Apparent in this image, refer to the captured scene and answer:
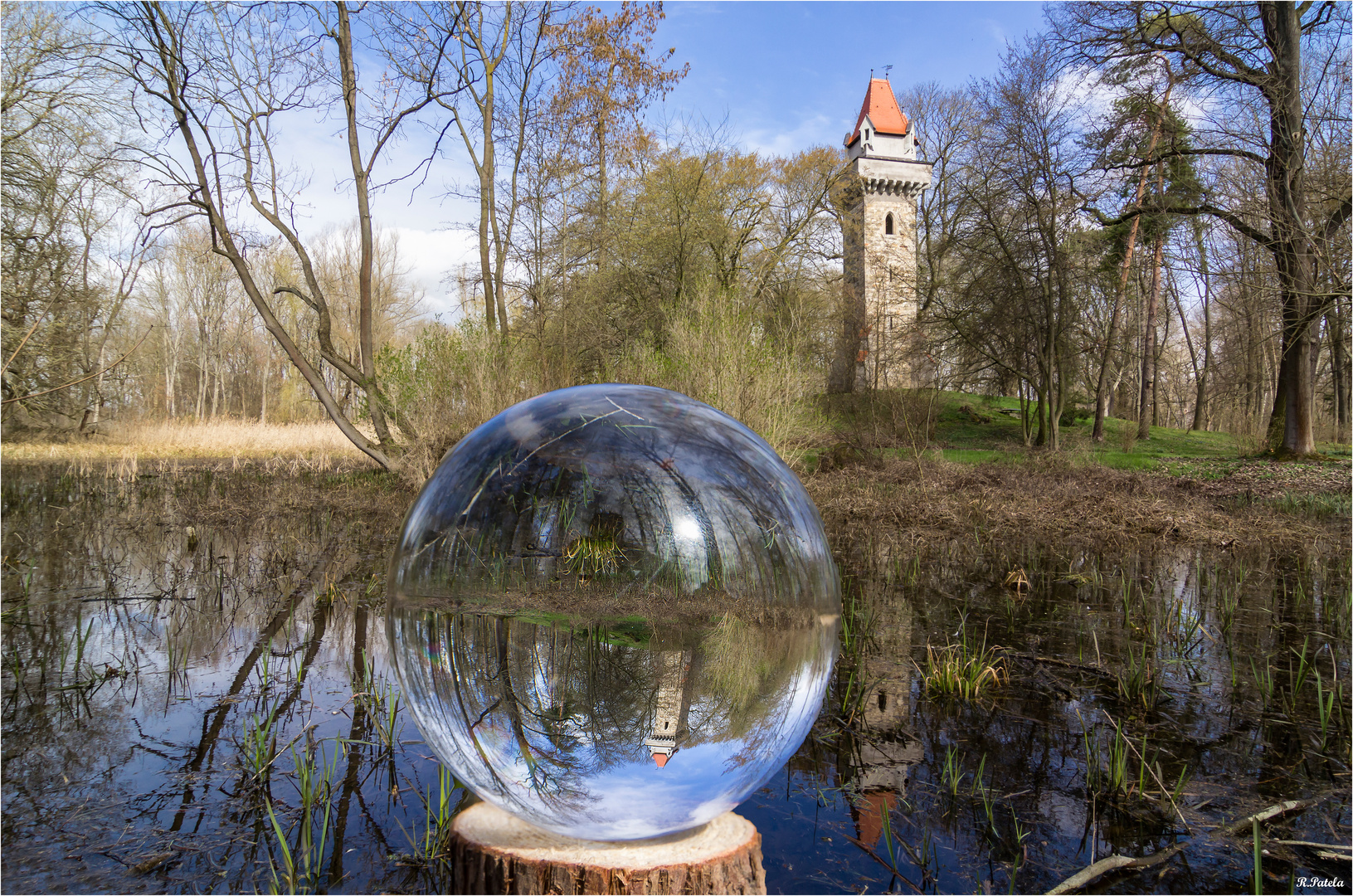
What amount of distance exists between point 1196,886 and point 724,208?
2171 cm

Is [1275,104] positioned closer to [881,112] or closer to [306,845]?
[306,845]

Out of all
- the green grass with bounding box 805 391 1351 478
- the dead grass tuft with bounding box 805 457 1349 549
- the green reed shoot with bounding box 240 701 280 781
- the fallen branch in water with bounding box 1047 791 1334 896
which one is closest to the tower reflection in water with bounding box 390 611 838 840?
the fallen branch in water with bounding box 1047 791 1334 896

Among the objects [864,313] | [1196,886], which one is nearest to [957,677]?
[1196,886]

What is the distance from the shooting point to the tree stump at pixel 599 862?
1.76 meters

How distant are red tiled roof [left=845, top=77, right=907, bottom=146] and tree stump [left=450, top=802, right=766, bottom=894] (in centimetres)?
5259

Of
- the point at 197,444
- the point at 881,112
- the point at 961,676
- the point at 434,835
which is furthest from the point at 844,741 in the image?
the point at 881,112

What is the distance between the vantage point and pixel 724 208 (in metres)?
22.5

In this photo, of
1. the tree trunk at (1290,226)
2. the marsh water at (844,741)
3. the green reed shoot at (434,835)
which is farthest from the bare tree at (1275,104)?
the green reed shoot at (434,835)

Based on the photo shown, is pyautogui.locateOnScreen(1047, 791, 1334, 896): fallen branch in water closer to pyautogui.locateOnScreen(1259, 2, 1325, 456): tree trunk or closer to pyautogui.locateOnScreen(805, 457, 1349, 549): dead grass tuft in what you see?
pyautogui.locateOnScreen(805, 457, 1349, 549): dead grass tuft

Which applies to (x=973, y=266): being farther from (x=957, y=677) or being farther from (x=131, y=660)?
(x=131, y=660)

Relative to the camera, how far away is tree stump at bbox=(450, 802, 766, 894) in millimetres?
1761

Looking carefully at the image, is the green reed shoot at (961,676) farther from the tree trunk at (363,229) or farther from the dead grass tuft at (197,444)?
the dead grass tuft at (197,444)

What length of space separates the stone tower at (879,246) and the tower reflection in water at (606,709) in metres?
22.5

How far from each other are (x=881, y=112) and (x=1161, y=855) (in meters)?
54.0
